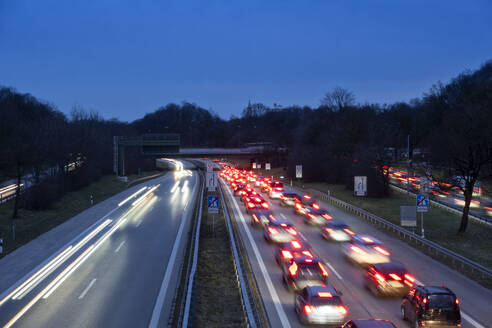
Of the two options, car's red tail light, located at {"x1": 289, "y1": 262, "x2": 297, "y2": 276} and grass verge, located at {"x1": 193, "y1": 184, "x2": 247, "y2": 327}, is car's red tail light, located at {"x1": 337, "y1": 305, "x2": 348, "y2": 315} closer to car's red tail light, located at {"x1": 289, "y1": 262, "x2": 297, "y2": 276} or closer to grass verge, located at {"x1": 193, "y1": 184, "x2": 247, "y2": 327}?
grass verge, located at {"x1": 193, "y1": 184, "x2": 247, "y2": 327}

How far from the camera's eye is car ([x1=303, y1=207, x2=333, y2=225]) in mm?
29484

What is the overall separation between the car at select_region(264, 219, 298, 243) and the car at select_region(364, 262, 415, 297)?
8395mm

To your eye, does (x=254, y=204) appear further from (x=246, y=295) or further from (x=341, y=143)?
(x=341, y=143)

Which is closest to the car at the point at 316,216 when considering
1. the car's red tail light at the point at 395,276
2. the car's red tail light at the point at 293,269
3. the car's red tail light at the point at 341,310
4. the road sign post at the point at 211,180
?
the road sign post at the point at 211,180

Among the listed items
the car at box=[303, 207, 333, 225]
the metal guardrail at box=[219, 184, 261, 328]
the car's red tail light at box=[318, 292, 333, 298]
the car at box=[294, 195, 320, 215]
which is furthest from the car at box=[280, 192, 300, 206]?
the car's red tail light at box=[318, 292, 333, 298]

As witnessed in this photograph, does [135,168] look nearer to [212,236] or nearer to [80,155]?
[80,155]

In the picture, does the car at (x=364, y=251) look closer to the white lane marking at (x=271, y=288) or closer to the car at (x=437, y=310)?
the white lane marking at (x=271, y=288)

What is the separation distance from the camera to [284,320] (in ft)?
42.5

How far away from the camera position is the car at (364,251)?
1886 centimetres

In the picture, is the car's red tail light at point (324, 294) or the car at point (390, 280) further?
the car at point (390, 280)

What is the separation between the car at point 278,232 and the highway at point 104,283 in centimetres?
517

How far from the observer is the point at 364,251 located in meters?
19.2

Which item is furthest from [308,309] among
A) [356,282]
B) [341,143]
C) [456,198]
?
[341,143]

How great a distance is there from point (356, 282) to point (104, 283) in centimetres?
1041
